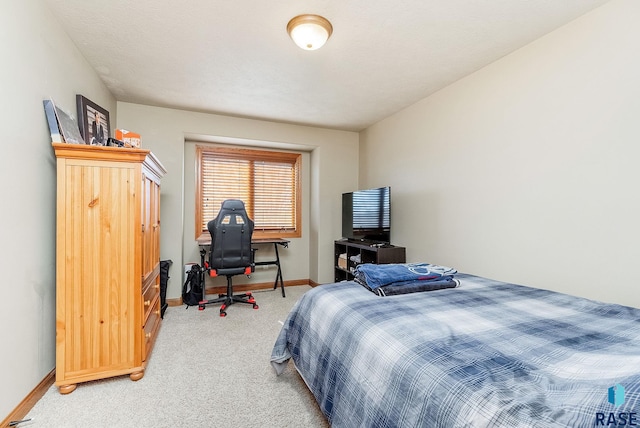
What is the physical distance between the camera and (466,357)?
0.95 meters

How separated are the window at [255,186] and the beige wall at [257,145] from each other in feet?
0.51

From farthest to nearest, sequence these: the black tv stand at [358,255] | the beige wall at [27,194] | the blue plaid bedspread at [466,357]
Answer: the black tv stand at [358,255] < the beige wall at [27,194] < the blue plaid bedspread at [466,357]

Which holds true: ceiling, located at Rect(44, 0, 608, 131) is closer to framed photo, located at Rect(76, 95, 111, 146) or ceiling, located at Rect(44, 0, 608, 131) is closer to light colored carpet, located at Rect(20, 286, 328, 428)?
framed photo, located at Rect(76, 95, 111, 146)

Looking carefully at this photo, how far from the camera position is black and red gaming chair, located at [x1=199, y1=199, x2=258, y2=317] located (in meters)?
3.38

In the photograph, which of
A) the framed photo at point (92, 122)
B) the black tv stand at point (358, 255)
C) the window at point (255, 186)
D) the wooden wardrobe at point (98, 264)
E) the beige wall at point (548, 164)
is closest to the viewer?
the beige wall at point (548, 164)

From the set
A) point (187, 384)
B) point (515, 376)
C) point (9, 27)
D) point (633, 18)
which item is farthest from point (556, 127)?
point (9, 27)

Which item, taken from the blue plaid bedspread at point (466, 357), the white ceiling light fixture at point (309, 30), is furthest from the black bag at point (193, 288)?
the white ceiling light fixture at point (309, 30)

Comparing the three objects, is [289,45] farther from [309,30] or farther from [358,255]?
[358,255]

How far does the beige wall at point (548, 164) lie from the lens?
67.8 inches

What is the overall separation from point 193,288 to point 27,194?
7.34 ft

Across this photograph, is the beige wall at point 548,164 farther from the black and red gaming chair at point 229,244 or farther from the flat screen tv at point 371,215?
the black and red gaming chair at point 229,244

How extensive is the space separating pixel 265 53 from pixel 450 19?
1.42 m

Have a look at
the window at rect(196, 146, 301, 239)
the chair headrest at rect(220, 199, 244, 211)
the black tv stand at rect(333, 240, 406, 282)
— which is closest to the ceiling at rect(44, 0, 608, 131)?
the window at rect(196, 146, 301, 239)

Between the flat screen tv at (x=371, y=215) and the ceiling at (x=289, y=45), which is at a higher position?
the ceiling at (x=289, y=45)
